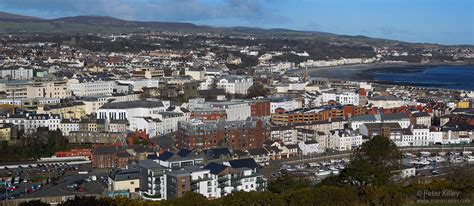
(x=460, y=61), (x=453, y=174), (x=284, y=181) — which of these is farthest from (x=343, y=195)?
(x=460, y=61)

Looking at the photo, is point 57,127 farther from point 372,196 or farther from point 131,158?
point 372,196

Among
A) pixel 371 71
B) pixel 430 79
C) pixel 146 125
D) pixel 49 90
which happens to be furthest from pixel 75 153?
pixel 371 71

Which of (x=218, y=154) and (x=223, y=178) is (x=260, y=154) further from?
(x=223, y=178)

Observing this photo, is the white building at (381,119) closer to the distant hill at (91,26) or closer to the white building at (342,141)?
the white building at (342,141)

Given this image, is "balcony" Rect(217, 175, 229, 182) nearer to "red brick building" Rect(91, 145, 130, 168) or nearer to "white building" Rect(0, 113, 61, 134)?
"red brick building" Rect(91, 145, 130, 168)

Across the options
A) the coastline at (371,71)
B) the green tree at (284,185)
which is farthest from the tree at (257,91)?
the green tree at (284,185)

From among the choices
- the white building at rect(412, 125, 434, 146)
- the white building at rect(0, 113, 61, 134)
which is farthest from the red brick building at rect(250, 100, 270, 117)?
the white building at rect(0, 113, 61, 134)
